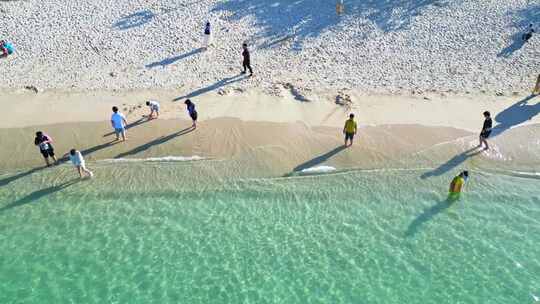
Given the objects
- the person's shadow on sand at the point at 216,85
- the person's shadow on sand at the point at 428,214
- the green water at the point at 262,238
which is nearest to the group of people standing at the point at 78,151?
the green water at the point at 262,238

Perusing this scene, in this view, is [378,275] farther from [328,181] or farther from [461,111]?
[461,111]

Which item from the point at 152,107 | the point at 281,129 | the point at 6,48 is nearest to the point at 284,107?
the point at 281,129

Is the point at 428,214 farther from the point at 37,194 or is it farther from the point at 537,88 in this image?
the point at 37,194

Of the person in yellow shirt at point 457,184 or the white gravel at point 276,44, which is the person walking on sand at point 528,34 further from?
the person in yellow shirt at point 457,184

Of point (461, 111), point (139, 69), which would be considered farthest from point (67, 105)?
point (461, 111)

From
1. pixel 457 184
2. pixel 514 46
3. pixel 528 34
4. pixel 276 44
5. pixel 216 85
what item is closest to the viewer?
pixel 457 184

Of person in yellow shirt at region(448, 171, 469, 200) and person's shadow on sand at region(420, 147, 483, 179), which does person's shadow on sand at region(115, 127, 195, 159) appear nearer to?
person's shadow on sand at region(420, 147, 483, 179)
